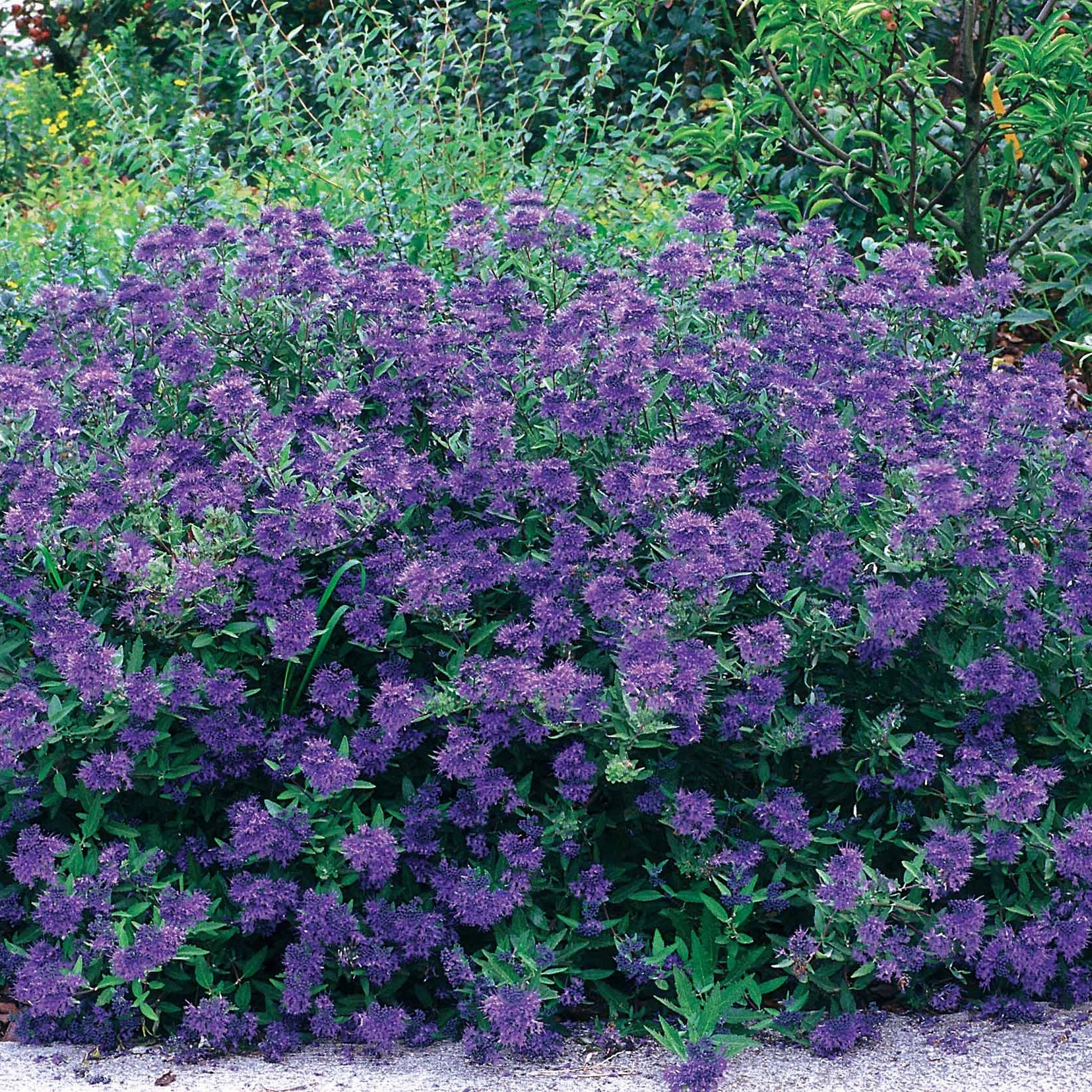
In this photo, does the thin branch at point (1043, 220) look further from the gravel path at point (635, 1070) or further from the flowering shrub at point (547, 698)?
the gravel path at point (635, 1070)

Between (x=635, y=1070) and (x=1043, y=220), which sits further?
(x=1043, y=220)

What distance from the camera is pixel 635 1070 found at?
9.35 ft

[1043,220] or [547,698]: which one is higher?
[547,698]

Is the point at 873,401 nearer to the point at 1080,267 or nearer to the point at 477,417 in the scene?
the point at 477,417

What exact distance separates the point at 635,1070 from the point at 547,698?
2.61 ft

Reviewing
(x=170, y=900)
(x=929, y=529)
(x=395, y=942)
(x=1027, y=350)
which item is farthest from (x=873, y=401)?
(x=1027, y=350)

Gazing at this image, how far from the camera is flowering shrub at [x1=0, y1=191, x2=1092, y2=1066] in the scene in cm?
290

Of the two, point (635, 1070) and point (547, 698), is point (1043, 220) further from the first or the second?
point (635, 1070)

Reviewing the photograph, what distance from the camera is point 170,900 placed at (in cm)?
293

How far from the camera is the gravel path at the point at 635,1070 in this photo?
274 cm

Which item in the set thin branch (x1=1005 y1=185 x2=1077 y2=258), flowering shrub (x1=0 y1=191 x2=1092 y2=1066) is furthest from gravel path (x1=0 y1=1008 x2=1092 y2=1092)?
thin branch (x1=1005 y1=185 x2=1077 y2=258)

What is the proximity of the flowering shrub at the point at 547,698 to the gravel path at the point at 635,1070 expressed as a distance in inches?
2.4

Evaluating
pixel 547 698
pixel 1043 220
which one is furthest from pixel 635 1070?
pixel 1043 220

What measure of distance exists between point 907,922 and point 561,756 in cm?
84
